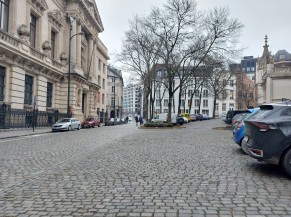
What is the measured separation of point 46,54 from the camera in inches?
1401

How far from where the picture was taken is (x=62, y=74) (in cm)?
4047

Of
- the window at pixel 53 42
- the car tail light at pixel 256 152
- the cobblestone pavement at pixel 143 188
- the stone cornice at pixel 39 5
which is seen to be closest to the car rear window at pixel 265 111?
the car tail light at pixel 256 152

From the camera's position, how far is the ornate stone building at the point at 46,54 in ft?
91.1

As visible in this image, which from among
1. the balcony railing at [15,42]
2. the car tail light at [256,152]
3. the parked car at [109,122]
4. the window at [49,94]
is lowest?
the parked car at [109,122]

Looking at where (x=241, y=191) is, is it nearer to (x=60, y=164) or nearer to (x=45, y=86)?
(x=60, y=164)

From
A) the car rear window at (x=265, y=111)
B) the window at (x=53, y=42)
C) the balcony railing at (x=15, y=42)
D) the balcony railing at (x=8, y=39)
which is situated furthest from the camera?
the window at (x=53, y=42)

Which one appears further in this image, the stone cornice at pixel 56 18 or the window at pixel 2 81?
the stone cornice at pixel 56 18

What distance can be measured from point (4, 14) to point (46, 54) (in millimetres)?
7885

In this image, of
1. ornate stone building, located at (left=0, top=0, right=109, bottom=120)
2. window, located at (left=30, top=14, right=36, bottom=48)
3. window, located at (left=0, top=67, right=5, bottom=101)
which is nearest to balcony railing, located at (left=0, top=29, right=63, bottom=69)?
ornate stone building, located at (left=0, top=0, right=109, bottom=120)

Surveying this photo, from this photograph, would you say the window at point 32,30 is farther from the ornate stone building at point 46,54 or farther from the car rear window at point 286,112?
the car rear window at point 286,112

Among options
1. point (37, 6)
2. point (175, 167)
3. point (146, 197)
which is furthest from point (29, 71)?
point (146, 197)

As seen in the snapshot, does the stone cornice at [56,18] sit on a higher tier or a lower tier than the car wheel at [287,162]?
higher

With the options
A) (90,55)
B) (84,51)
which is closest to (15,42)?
(84,51)

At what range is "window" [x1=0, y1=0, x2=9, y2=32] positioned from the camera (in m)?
27.8
